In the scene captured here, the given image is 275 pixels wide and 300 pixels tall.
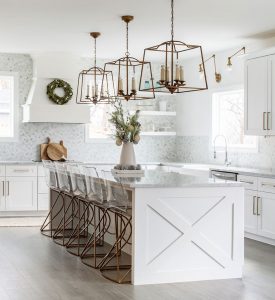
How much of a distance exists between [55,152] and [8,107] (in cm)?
108

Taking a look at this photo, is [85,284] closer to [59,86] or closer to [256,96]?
[256,96]

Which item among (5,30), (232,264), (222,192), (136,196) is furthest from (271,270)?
(5,30)

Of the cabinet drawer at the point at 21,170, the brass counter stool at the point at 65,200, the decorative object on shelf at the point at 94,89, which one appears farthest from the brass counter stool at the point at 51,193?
the cabinet drawer at the point at 21,170

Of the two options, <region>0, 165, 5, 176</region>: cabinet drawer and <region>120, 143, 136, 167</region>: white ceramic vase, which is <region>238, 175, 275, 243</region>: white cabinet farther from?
<region>0, 165, 5, 176</region>: cabinet drawer

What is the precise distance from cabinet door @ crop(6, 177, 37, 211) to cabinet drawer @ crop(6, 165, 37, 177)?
0.21 ft

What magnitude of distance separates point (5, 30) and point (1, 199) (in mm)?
2782

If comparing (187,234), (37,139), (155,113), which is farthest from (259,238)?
(37,139)

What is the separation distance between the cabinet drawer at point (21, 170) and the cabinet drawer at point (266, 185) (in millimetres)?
3749

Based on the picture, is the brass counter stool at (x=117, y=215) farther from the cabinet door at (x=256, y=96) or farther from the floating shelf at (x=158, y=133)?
the floating shelf at (x=158, y=133)

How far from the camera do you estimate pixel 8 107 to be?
10.0m

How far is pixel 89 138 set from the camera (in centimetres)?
1037

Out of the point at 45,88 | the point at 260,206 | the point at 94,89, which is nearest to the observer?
the point at 260,206

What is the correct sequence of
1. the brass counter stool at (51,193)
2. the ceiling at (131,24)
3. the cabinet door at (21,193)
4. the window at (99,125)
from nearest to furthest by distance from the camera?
the ceiling at (131,24)
the brass counter stool at (51,193)
the cabinet door at (21,193)
the window at (99,125)

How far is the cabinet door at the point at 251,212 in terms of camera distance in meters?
7.39
